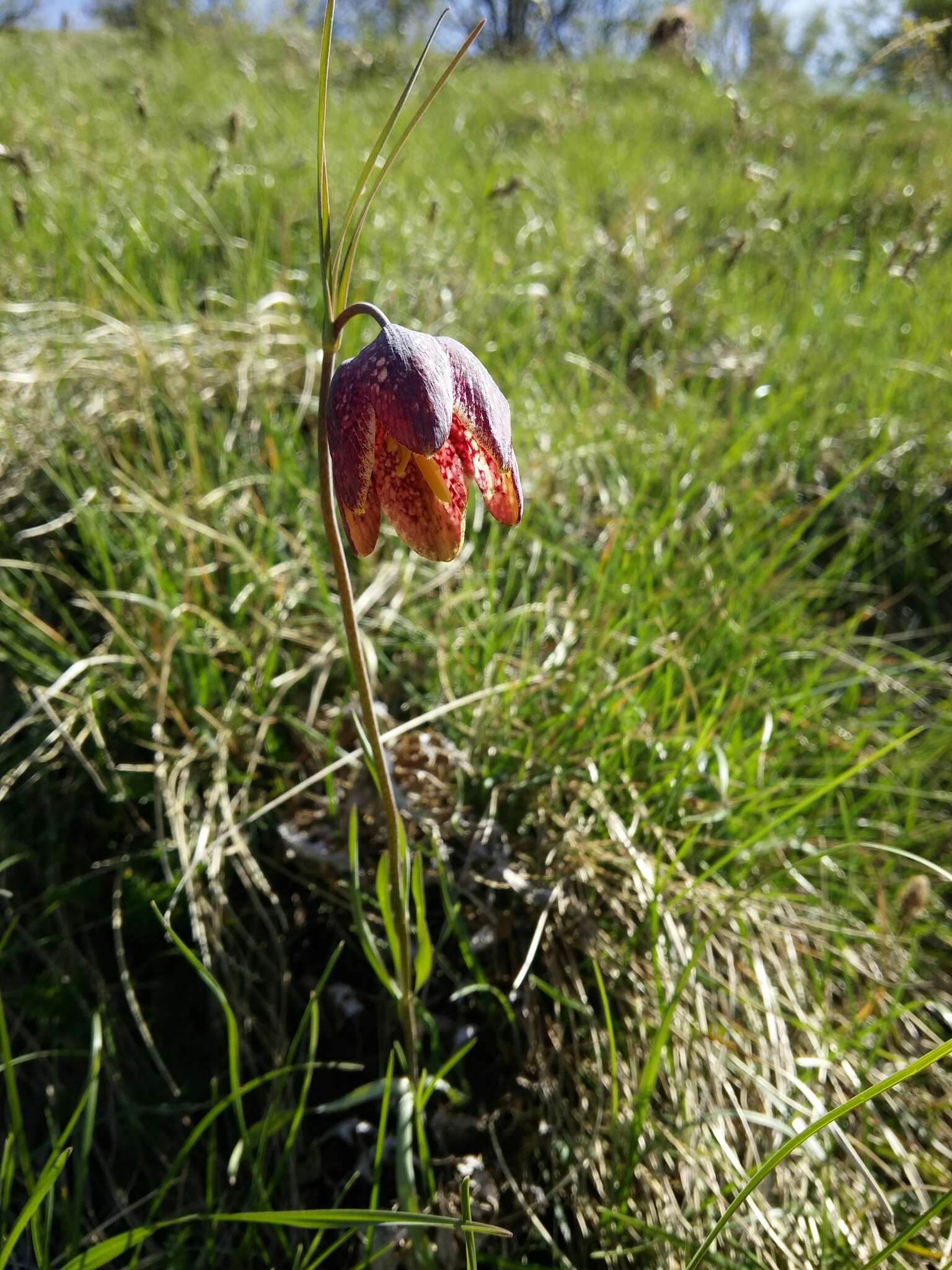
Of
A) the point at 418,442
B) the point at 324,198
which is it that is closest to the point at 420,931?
the point at 418,442

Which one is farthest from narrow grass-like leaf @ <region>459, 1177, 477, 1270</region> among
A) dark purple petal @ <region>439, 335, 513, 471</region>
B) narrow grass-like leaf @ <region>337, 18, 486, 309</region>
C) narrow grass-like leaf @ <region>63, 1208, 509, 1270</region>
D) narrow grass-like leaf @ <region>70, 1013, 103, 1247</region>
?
narrow grass-like leaf @ <region>337, 18, 486, 309</region>

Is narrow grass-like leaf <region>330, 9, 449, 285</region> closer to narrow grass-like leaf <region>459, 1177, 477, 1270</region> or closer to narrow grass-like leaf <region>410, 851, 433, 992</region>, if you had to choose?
narrow grass-like leaf <region>410, 851, 433, 992</region>

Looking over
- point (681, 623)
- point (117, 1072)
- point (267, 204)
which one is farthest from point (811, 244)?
point (117, 1072)

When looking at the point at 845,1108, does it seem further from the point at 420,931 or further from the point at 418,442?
the point at 418,442

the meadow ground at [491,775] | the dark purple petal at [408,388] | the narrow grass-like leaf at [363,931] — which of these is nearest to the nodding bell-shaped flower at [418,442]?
the dark purple petal at [408,388]

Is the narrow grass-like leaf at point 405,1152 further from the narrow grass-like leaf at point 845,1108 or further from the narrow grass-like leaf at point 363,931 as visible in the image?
the narrow grass-like leaf at point 845,1108

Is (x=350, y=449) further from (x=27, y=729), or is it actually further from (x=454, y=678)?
(x=27, y=729)
